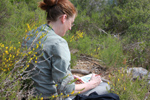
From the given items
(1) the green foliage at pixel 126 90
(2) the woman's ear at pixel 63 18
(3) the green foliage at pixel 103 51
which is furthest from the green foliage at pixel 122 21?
(2) the woman's ear at pixel 63 18

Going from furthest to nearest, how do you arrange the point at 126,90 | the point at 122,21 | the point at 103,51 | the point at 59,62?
the point at 122,21
the point at 103,51
the point at 126,90
the point at 59,62

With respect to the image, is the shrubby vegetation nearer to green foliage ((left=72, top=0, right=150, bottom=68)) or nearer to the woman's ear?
green foliage ((left=72, top=0, right=150, bottom=68))

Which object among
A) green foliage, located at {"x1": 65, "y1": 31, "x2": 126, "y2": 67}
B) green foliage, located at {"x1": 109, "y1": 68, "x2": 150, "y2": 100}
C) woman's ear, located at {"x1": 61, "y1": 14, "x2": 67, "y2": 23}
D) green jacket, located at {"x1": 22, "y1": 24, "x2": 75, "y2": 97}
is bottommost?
green foliage, located at {"x1": 65, "y1": 31, "x2": 126, "y2": 67}

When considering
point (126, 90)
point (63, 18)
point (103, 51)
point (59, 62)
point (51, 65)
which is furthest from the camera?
point (103, 51)

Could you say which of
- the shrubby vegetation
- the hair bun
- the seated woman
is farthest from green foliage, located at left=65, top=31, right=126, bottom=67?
the hair bun

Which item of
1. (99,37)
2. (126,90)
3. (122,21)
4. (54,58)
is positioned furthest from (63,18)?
(122,21)

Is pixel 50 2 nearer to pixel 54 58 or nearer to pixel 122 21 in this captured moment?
pixel 54 58

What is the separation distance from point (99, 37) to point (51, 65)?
428 cm

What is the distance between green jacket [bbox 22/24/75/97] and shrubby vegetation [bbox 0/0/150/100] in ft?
0.49

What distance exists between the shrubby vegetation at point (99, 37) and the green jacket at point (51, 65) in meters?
0.15

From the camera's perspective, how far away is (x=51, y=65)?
6.02 ft

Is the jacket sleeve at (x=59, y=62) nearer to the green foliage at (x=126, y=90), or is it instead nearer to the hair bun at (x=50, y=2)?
the hair bun at (x=50, y=2)

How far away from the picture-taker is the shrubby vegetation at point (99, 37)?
192 cm

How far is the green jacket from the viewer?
1.75 metres
